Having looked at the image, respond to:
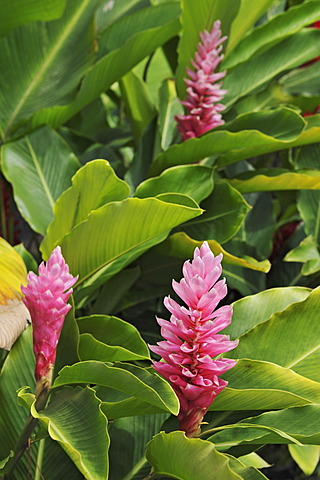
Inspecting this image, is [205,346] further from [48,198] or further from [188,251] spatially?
[48,198]

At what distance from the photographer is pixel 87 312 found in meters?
1.82

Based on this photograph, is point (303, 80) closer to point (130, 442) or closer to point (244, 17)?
point (244, 17)

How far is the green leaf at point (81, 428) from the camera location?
955 millimetres

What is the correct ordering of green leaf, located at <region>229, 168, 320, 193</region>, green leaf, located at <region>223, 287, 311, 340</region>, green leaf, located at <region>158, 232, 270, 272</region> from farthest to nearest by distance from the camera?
green leaf, located at <region>229, 168, 320, 193</region>, green leaf, located at <region>158, 232, 270, 272</region>, green leaf, located at <region>223, 287, 311, 340</region>

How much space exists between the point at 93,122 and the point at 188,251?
96 cm

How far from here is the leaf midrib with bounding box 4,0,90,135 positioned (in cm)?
197

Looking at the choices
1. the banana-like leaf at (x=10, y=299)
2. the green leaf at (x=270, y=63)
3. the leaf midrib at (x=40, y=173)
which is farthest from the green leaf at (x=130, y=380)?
the green leaf at (x=270, y=63)

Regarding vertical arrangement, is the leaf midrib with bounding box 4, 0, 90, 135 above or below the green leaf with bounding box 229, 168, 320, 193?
above

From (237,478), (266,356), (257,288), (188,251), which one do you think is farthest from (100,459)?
(257,288)

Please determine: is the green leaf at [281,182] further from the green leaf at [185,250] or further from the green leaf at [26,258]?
the green leaf at [26,258]

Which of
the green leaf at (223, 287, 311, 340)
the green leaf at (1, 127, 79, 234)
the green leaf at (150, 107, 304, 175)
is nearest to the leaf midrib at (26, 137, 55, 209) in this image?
the green leaf at (1, 127, 79, 234)

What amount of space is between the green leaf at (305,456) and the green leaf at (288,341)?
1.63 feet

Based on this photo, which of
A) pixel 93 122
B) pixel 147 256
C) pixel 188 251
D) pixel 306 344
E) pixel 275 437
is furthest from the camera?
pixel 93 122

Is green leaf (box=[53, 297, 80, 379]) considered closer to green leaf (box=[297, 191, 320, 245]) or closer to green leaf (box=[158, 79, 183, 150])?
green leaf (box=[158, 79, 183, 150])
